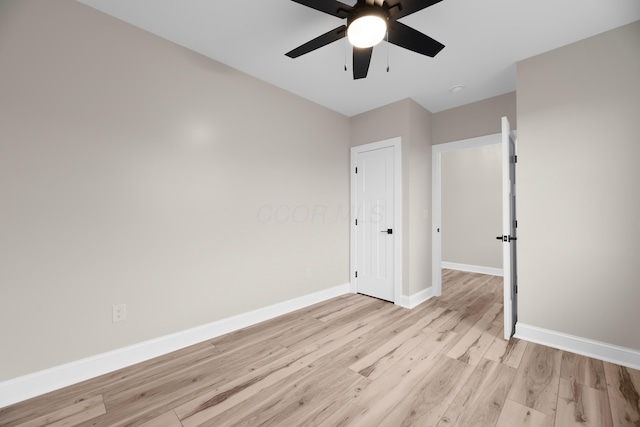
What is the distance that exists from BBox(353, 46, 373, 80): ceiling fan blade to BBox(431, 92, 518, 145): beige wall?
2209mm

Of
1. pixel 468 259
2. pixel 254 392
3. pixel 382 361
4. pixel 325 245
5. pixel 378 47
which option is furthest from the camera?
pixel 468 259

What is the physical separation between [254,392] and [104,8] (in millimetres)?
3013

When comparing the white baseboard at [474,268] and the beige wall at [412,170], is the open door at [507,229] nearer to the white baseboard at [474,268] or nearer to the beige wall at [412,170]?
the beige wall at [412,170]

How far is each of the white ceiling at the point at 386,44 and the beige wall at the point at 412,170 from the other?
49cm

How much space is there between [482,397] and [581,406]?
58cm

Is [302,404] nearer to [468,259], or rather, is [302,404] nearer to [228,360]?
[228,360]

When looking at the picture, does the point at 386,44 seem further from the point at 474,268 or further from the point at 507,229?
the point at 474,268

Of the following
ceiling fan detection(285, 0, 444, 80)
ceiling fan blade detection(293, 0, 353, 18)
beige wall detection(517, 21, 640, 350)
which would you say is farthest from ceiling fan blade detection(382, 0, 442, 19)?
beige wall detection(517, 21, 640, 350)

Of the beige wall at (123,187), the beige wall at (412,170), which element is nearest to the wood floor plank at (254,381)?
the beige wall at (123,187)

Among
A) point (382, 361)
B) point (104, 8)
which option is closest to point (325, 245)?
point (382, 361)

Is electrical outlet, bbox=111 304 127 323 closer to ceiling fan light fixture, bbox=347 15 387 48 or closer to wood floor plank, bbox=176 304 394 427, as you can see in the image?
wood floor plank, bbox=176 304 394 427

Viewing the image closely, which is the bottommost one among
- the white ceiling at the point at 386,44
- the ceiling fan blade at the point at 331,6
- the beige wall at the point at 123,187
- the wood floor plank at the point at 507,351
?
the wood floor plank at the point at 507,351

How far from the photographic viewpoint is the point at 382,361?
222cm

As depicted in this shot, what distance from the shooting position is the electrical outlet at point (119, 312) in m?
2.09
